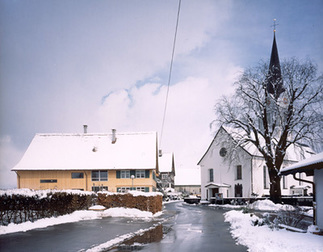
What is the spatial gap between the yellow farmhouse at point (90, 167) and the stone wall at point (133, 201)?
1865cm

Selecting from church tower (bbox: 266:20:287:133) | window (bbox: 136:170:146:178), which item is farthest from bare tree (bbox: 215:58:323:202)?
window (bbox: 136:170:146:178)

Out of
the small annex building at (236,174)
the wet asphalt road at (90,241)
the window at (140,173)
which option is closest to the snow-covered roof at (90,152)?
the window at (140,173)

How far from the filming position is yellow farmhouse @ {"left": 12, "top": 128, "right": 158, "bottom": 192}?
156ft

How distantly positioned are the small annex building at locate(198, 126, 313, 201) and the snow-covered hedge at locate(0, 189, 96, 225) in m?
26.7

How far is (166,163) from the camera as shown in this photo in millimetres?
91625

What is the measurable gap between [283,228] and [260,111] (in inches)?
902

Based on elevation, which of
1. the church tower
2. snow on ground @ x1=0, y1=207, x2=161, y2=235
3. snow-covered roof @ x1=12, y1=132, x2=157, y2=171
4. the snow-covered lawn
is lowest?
snow on ground @ x1=0, y1=207, x2=161, y2=235

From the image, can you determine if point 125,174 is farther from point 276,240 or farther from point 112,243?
point 276,240

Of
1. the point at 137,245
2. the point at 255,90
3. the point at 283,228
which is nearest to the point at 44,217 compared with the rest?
the point at 137,245

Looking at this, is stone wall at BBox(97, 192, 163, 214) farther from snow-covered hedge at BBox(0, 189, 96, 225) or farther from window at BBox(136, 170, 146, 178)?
window at BBox(136, 170, 146, 178)

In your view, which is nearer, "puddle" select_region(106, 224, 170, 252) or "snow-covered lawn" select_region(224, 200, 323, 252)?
"snow-covered lawn" select_region(224, 200, 323, 252)

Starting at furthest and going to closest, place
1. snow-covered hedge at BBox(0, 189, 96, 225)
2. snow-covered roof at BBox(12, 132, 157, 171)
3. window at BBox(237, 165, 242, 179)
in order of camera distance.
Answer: window at BBox(237, 165, 242, 179) < snow-covered roof at BBox(12, 132, 157, 171) < snow-covered hedge at BBox(0, 189, 96, 225)

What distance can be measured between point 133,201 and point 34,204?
9.97 meters

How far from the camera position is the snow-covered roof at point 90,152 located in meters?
48.2
